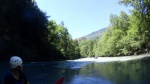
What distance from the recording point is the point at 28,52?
4556cm

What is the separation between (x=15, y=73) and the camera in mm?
5477

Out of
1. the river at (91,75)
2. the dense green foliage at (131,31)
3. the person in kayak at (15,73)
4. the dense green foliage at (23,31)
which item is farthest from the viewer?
the dense green foliage at (131,31)

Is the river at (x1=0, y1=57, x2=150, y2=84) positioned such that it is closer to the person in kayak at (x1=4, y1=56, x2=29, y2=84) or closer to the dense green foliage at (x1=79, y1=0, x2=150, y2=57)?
the person in kayak at (x1=4, y1=56, x2=29, y2=84)

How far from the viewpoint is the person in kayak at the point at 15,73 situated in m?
5.34

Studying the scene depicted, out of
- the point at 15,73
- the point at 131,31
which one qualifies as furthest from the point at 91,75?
the point at 131,31

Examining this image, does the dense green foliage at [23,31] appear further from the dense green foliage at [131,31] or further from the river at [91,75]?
the river at [91,75]

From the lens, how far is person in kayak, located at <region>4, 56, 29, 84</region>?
534 cm

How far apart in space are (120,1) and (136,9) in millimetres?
3012

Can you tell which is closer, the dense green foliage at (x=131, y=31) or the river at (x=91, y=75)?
the river at (x=91, y=75)

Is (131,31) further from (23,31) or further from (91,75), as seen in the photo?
(91,75)

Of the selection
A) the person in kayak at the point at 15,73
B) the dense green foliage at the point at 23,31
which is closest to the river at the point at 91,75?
the person in kayak at the point at 15,73

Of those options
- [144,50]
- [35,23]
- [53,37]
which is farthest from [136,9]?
[53,37]

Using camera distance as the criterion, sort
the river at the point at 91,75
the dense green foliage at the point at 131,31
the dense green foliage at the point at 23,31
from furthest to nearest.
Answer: the dense green foliage at the point at 131,31, the dense green foliage at the point at 23,31, the river at the point at 91,75

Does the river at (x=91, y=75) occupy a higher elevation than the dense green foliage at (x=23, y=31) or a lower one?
lower
